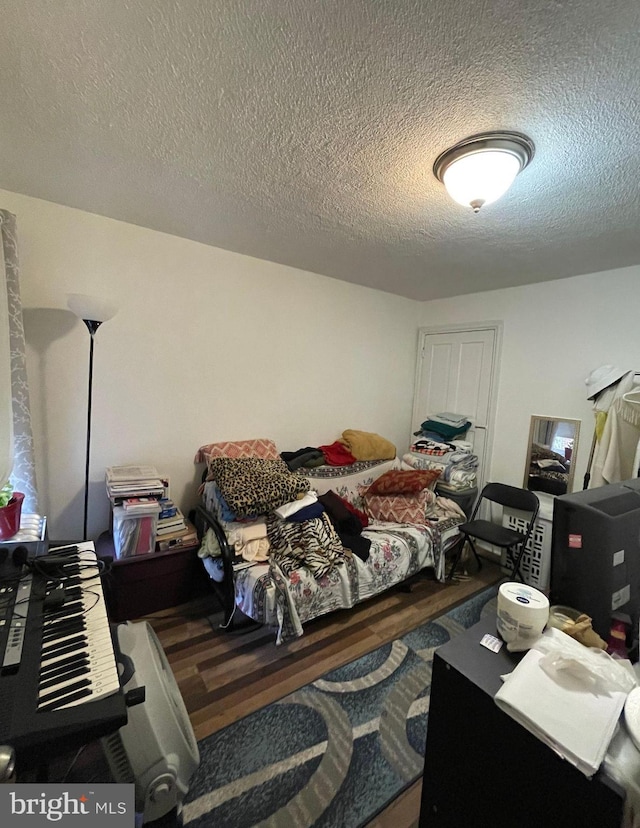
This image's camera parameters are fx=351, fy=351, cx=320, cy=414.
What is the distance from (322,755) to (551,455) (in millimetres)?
2650

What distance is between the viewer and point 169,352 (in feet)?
8.16

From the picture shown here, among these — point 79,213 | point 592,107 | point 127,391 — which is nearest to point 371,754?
point 127,391

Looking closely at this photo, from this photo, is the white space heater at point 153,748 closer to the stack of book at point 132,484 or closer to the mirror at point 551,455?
the stack of book at point 132,484

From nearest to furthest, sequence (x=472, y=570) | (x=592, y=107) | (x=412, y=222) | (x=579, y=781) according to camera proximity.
Result: (x=579, y=781)
(x=592, y=107)
(x=412, y=222)
(x=472, y=570)

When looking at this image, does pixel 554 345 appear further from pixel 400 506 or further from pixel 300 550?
pixel 300 550

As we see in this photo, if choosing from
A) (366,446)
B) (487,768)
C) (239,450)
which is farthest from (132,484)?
(487,768)

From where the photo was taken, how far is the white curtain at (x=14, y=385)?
1.71m

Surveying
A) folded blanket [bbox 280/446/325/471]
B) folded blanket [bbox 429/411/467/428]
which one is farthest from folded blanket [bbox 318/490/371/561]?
folded blanket [bbox 429/411/467/428]

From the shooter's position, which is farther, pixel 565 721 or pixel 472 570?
pixel 472 570

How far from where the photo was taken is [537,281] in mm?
2982

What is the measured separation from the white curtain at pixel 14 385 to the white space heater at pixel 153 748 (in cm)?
127

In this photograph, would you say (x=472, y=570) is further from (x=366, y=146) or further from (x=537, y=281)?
(x=366, y=146)

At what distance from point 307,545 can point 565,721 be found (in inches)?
61.7
